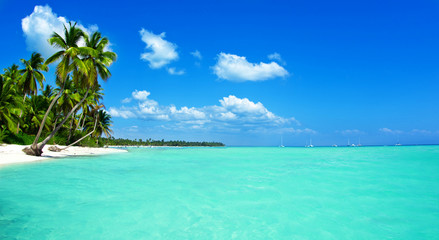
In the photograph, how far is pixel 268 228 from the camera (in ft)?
15.3

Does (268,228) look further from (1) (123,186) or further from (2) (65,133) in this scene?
(2) (65,133)

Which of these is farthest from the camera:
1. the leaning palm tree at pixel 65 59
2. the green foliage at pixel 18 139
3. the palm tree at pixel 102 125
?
the palm tree at pixel 102 125

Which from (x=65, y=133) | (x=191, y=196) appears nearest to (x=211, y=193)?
(x=191, y=196)

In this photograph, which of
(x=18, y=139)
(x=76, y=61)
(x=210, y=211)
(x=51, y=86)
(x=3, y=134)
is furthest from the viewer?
(x=51, y=86)

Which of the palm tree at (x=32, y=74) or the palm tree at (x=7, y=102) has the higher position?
the palm tree at (x=32, y=74)

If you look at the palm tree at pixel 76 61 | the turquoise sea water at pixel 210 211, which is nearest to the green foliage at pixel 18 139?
the palm tree at pixel 76 61

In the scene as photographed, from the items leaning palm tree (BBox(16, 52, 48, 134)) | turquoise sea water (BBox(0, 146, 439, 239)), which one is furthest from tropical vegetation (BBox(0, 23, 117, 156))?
turquoise sea water (BBox(0, 146, 439, 239))

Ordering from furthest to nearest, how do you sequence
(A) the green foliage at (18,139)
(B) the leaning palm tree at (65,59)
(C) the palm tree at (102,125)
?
(C) the palm tree at (102,125) → (A) the green foliage at (18,139) → (B) the leaning palm tree at (65,59)

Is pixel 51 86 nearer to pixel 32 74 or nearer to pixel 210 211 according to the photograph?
pixel 32 74

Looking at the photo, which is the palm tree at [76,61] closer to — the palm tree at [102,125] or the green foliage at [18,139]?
the green foliage at [18,139]

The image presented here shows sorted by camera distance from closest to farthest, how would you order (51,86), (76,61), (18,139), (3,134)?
(76,61) → (3,134) → (18,139) → (51,86)

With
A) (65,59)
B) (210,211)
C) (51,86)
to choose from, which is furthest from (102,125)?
(210,211)

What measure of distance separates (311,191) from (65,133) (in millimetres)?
33809

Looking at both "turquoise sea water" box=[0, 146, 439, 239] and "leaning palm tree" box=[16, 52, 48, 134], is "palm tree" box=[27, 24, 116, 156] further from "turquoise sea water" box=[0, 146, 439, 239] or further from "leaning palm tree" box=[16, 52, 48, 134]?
"turquoise sea water" box=[0, 146, 439, 239]
